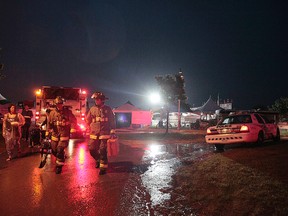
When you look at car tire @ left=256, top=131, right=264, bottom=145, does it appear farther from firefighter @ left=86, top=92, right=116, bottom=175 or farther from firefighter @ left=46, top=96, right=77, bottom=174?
firefighter @ left=46, top=96, right=77, bottom=174

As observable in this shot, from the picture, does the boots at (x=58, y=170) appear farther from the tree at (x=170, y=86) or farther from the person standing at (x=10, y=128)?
the tree at (x=170, y=86)

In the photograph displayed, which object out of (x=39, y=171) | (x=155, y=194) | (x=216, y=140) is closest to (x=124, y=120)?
(x=216, y=140)

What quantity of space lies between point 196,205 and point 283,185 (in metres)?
1.78

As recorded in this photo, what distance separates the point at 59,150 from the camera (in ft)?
25.2

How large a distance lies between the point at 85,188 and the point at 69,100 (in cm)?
1099

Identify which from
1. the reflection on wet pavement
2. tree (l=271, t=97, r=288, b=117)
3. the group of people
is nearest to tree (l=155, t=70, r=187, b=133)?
the reflection on wet pavement

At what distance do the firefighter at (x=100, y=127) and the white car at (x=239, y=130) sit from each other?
206 inches

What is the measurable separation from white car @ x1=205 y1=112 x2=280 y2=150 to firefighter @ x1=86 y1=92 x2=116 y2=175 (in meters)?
5.24

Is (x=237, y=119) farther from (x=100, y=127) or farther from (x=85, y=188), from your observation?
(x=85, y=188)

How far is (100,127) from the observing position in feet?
24.7

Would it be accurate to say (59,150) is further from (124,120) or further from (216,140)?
(124,120)

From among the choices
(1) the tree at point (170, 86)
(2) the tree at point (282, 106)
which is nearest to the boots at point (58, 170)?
(1) the tree at point (170, 86)

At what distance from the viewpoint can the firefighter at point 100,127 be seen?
24.6 feet

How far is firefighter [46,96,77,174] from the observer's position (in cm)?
772
